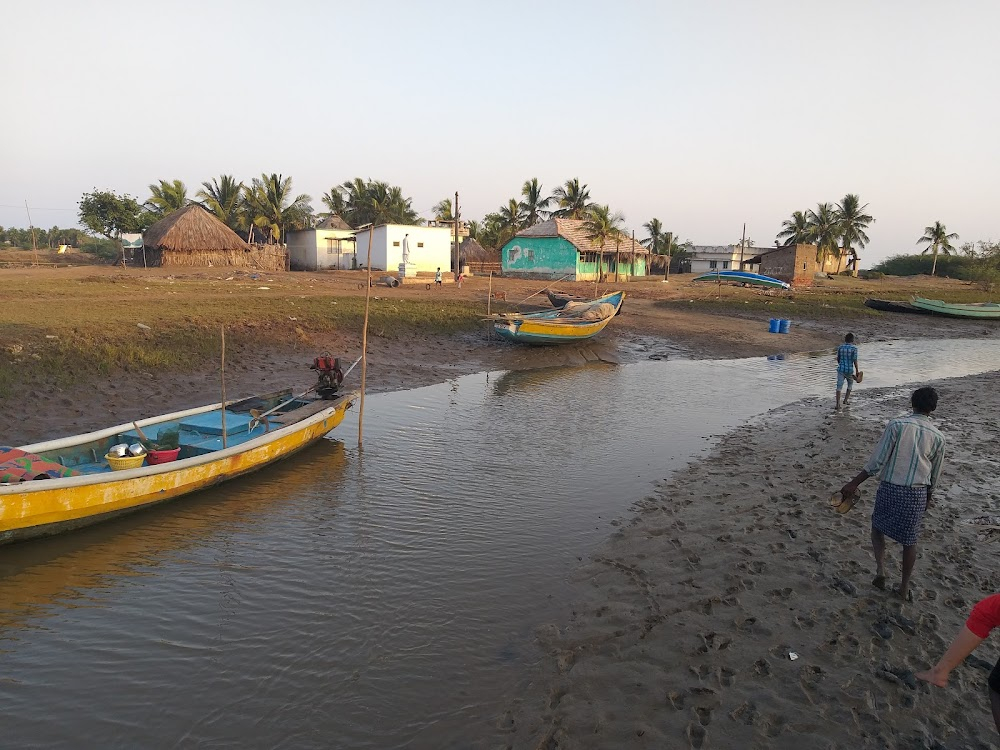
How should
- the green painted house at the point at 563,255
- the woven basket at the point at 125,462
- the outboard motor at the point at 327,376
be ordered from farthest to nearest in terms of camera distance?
the green painted house at the point at 563,255 < the outboard motor at the point at 327,376 < the woven basket at the point at 125,462

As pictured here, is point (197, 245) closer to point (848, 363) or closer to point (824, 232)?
point (848, 363)

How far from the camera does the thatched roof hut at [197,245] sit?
3394 centimetres

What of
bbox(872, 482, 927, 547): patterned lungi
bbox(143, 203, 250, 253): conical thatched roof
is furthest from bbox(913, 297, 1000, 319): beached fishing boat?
bbox(143, 203, 250, 253): conical thatched roof

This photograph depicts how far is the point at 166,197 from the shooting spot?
43.3 metres

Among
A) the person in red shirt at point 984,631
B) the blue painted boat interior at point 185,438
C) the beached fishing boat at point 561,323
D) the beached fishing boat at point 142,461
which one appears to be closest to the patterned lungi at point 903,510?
the person in red shirt at point 984,631

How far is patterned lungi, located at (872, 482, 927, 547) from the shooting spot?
16.3ft

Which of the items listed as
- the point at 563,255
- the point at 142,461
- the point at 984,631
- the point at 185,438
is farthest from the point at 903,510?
the point at 563,255

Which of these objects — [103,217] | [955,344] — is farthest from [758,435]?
[103,217]

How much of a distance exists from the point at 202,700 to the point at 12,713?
4.34 feet

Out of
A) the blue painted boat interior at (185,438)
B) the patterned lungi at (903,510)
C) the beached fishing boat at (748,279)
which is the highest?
the beached fishing boat at (748,279)

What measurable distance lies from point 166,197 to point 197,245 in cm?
1217

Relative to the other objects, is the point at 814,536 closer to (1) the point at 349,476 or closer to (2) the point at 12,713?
(1) the point at 349,476

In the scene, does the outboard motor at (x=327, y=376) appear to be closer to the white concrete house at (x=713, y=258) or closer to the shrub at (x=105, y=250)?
the shrub at (x=105, y=250)

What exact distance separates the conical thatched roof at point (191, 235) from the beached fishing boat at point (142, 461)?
1090 inches
